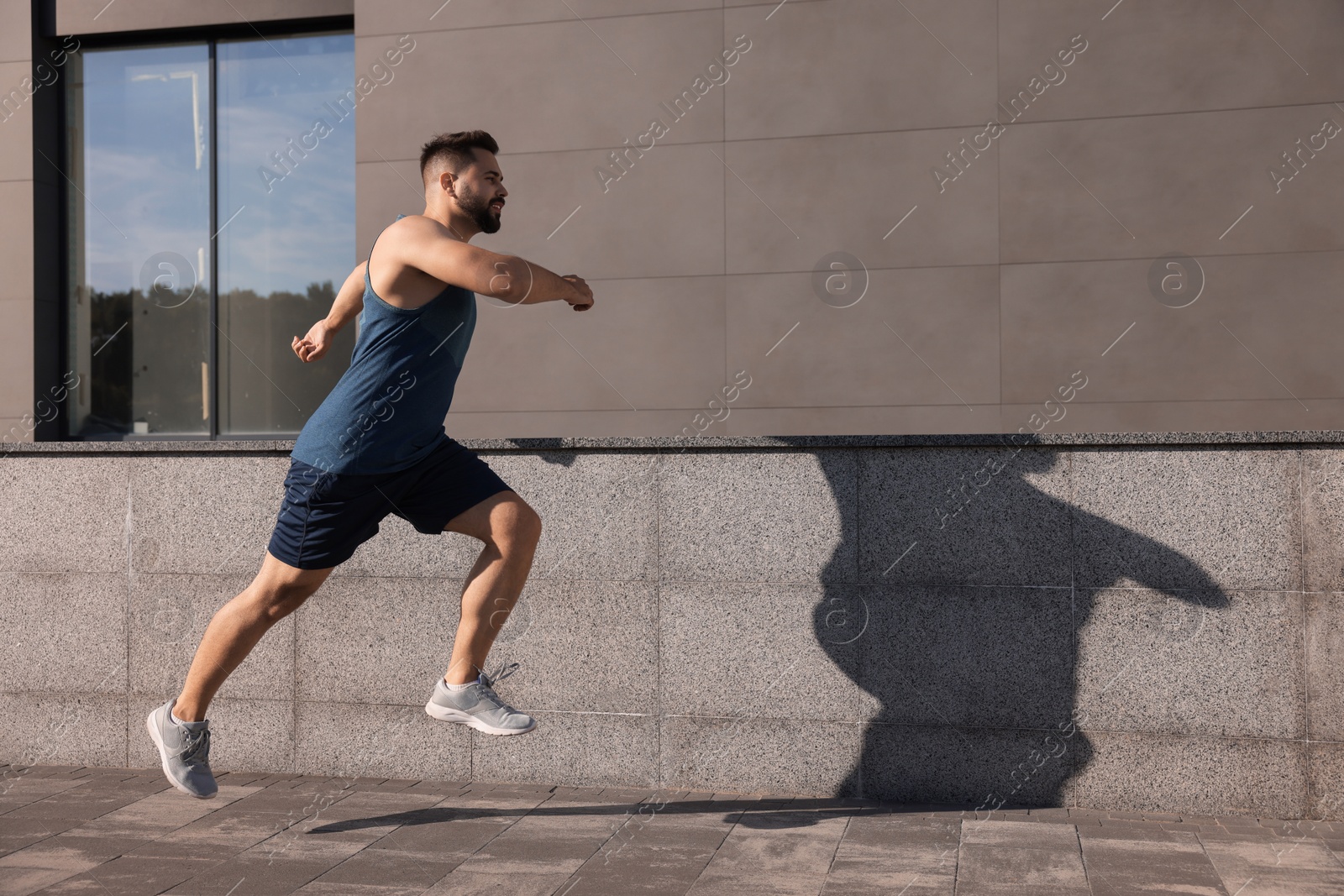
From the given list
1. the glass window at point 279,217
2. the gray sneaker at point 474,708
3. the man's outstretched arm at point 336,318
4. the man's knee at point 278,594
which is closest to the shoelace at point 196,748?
the man's knee at point 278,594

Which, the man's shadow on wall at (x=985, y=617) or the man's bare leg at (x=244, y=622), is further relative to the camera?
the man's shadow on wall at (x=985, y=617)

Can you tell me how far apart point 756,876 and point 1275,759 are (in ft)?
8.13

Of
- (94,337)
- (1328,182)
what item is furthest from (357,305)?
(1328,182)

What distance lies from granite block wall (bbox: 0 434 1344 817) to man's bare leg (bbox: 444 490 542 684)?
1212 mm

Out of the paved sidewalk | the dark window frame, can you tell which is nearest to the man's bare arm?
the paved sidewalk

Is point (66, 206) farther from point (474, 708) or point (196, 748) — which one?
point (474, 708)

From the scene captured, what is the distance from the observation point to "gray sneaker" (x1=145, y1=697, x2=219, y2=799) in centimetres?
432

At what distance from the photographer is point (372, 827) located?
15.6ft

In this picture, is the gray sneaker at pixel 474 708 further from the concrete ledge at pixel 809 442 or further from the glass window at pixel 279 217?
the glass window at pixel 279 217

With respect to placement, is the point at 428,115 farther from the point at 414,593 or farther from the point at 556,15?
the point at 414,593

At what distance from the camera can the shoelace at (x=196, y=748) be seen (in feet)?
14.2

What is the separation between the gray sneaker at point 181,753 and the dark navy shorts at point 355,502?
0.76 m

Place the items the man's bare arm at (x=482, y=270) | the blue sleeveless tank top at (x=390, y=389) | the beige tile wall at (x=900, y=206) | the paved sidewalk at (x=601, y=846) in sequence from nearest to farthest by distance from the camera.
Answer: the man's bare arm at (x=482, y=270) → the paved sidewalk at (x=601, y=846) → the blue sleeveless tank top at (x=390, y=389) → the beige tile wall at (x=900, y=206)

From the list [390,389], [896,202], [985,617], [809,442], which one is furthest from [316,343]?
[896,202]
